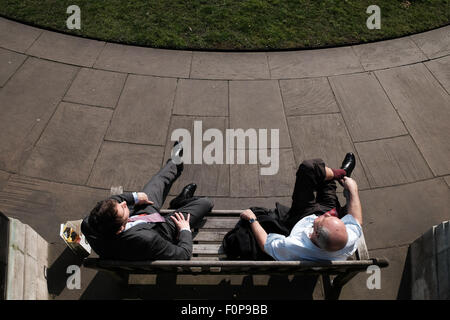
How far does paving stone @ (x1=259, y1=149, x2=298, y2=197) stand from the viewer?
4.77 metres

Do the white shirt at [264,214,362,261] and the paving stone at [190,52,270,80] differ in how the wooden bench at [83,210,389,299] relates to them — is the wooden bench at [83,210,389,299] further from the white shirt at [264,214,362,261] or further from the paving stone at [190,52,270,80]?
the paving stone at [190,52,270,80]

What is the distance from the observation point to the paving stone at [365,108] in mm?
5371

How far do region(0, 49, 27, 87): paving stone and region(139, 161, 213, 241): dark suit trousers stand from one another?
3.53m

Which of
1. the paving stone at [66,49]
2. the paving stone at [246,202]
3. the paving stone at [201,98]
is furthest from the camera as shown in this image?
the paving stone at [66,49]

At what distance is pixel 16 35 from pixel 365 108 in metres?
6.46

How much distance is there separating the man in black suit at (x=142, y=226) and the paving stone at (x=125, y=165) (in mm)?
633

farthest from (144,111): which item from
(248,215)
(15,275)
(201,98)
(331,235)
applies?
(331,235)

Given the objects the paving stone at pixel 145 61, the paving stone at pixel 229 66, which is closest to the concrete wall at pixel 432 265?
the paving stone at pixel 229 66

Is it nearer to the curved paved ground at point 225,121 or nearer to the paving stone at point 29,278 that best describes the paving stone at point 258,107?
the curved paved ground at point 225,121

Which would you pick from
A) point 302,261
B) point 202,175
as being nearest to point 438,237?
point 302,261

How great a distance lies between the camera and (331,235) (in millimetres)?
2889

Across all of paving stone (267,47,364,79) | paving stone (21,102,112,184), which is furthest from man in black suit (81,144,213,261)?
paving stone (267,47,364,79)

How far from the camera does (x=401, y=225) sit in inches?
175

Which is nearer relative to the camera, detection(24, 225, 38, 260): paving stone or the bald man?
the bald man
